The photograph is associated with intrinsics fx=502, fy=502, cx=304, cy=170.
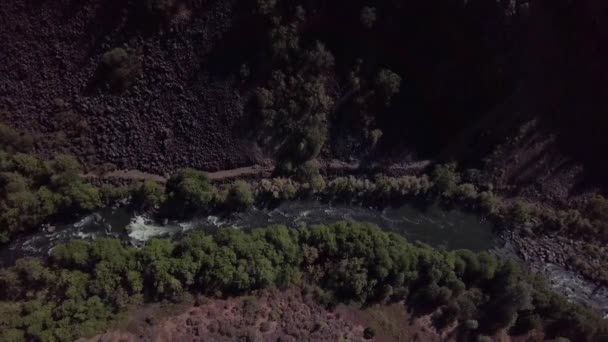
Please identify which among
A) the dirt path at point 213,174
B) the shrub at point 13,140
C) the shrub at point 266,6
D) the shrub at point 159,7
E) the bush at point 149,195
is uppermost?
the shrub at point 266,6

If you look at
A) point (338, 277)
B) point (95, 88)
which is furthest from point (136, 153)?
point (338, 277)

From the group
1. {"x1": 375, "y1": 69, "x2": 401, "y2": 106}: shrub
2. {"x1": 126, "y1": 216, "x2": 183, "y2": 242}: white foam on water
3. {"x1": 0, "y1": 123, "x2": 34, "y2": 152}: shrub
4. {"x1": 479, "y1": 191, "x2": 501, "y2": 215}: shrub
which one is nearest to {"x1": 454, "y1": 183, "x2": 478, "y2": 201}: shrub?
{"x1": 479, "y1": 191, "x2": 501, "y2": 215}: shrub

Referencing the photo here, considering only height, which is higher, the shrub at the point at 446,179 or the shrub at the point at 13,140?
the shrub at the point at 13,140

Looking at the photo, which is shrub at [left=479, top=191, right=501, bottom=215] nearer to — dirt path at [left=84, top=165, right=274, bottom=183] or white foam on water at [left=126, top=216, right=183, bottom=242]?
dirt path at [left=84, top=165, right=274, bottom=183]

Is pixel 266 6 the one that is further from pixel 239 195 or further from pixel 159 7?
pixel 239 195

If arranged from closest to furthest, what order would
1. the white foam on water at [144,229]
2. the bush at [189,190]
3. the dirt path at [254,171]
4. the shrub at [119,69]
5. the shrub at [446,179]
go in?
the shrub at [119,69] < the bush at [189,190] < the dirt path at [254,171] < the white foam on water at [144,229] < the shrub at [446,179]

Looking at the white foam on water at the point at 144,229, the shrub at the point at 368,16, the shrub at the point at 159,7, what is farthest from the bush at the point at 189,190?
the shrub at the point at 368,16

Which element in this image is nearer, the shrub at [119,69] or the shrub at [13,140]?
the shrub at [13,140]

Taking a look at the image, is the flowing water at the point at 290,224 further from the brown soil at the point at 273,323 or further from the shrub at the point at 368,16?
the shrub at the point at 368,16
